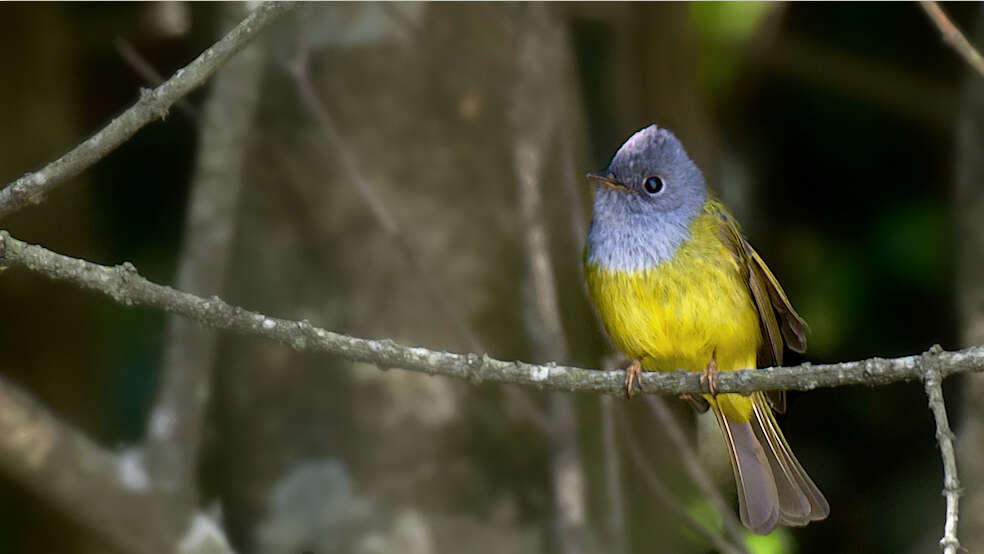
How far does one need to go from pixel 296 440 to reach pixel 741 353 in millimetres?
1414

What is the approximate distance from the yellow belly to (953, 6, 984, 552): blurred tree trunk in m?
0.83

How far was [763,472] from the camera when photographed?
3283mm

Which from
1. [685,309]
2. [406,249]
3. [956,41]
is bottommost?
[685,309]

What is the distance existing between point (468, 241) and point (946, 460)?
2.22 meters

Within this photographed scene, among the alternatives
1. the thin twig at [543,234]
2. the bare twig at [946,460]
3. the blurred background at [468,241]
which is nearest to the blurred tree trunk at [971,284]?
the blurred background at [468,241]

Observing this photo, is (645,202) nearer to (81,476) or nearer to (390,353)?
(390,353)

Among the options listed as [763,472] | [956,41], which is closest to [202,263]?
[763,472]

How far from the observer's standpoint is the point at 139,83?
4.81m

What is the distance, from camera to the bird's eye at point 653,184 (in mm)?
3223

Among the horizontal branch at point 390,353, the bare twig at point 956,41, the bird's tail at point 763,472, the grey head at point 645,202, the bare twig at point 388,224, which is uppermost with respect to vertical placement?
the bare twig at point 388,224

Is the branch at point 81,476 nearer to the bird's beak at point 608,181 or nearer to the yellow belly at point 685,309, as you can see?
the yellow belly at point 685,309

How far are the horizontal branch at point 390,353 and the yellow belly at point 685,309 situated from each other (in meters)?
0.70

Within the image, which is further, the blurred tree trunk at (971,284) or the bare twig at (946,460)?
the blurred tree trunk at (971,284)

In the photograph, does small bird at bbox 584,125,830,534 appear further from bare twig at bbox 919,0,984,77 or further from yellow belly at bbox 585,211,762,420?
bare twig at bbox 919,0,984,77
